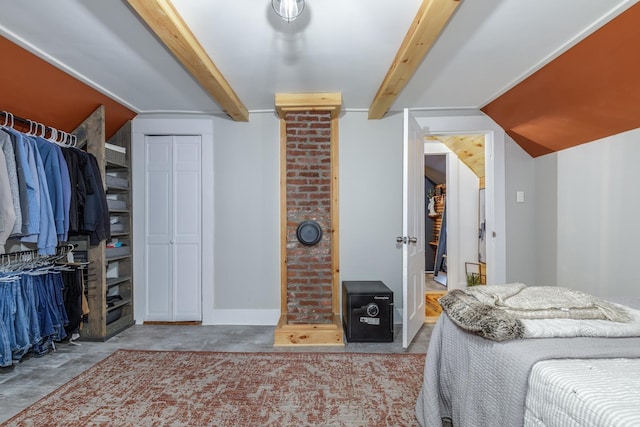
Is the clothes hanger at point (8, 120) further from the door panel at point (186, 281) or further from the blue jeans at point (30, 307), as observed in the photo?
the door panel at point (186, 281)

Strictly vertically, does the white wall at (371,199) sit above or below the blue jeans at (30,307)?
above

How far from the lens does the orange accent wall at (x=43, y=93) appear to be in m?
2.23

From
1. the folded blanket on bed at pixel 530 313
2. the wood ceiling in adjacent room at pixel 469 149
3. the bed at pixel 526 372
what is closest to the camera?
the bed at pixel 526 372

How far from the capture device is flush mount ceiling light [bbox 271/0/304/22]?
65.6 inches

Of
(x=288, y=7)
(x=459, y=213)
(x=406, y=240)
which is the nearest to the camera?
(x=288, y=7)

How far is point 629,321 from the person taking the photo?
130 cm

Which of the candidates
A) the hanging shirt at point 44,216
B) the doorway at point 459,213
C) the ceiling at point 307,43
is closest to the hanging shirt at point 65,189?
the hanging shirt at point 44,216

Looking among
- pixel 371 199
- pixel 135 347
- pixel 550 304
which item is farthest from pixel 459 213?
pixel 135 347

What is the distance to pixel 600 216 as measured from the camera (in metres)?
2.71

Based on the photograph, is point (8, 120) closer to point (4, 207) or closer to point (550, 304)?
point (4, 207)

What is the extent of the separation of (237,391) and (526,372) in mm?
1770

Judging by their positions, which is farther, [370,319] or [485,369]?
[370,319]

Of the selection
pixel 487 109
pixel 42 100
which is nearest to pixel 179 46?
pixel 42 100

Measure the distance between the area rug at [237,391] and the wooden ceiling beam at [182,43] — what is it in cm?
218
